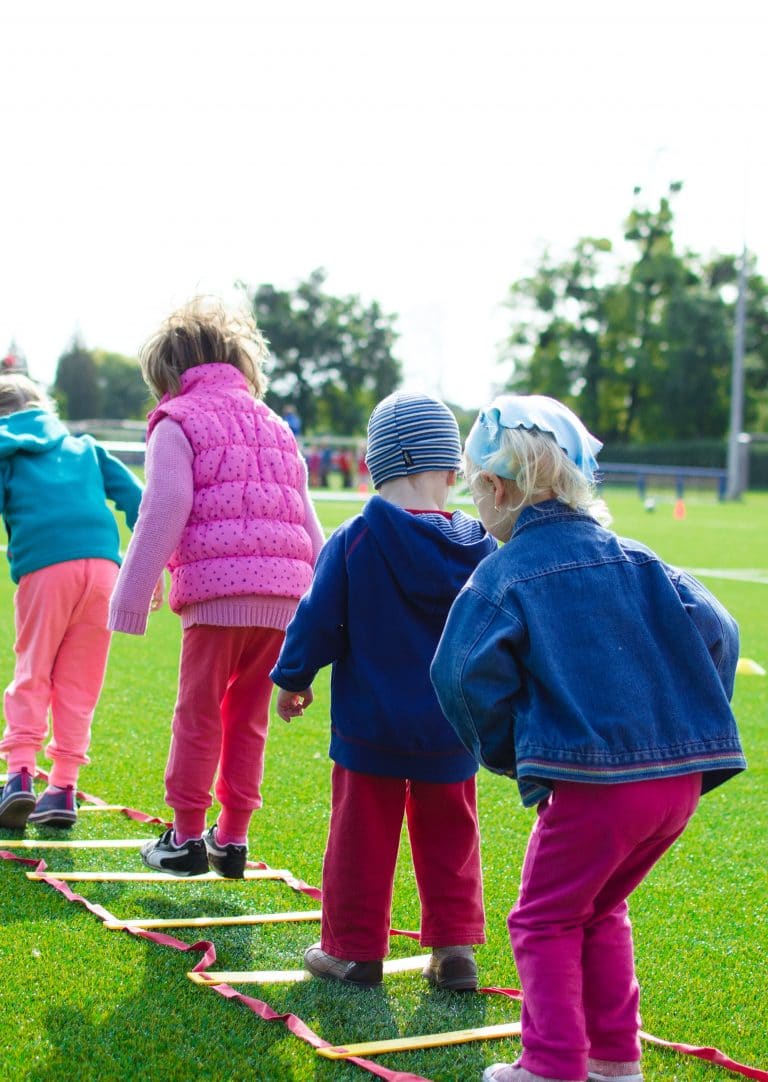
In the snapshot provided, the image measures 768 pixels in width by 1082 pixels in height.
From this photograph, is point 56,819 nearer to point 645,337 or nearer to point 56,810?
point 56,810

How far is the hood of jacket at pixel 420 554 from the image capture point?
3195 mm

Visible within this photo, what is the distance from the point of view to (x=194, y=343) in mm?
4176

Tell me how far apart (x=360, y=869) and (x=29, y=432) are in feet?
7.80

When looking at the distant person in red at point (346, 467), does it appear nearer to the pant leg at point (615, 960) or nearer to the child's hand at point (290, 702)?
the child's hand at point (290, 702)

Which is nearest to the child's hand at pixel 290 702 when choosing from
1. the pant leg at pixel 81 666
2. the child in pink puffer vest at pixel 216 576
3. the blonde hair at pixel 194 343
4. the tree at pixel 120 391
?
the child in pink puffer vest at pixel 216 576

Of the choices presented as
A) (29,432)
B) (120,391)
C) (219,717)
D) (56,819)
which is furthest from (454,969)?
(120,391)

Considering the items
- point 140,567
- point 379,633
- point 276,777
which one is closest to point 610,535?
point 379,633

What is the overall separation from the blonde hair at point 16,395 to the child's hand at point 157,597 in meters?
1.21

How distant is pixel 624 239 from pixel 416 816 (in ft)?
197

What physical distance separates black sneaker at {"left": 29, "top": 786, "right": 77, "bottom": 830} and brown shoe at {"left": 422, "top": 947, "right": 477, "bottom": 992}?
1.82 metres

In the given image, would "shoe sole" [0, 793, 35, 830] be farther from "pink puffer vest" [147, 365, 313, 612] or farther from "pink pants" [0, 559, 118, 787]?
"pink puffer vest" [147, 365, 313, 612]

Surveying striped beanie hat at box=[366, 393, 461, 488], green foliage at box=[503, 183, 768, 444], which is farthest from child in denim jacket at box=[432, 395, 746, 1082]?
green foliage at box=[503, 183, 768, 444]

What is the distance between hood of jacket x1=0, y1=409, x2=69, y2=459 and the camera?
15.5 ft

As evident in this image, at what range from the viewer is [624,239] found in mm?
60469
